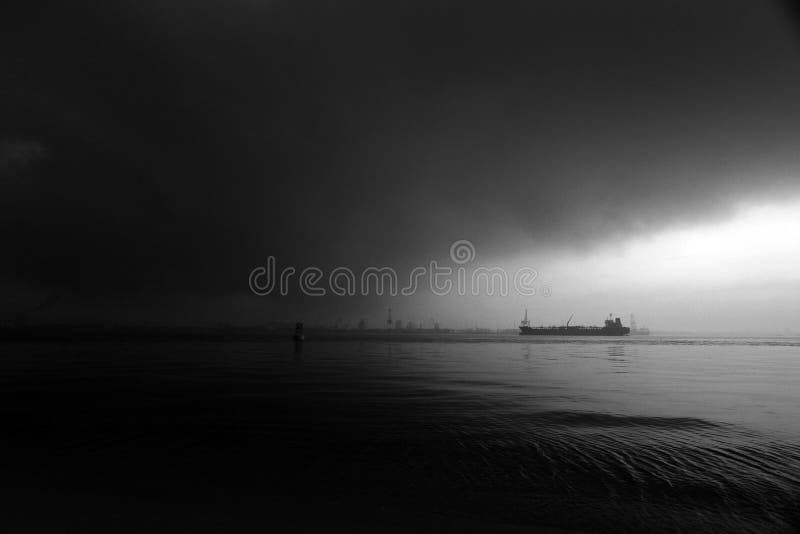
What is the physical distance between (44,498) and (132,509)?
1790 mm

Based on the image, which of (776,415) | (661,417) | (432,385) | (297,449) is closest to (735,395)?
(776,415)

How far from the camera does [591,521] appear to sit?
264 inches

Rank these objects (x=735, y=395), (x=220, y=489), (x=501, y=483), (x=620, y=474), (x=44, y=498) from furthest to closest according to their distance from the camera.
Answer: (x=735, y=395)
(x=620, y=474)
(x=501, y=483)
(x=220, y=489)
(x=44, y=498)

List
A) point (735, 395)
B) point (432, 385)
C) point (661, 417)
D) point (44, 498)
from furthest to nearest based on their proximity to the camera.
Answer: point (432, 385) → point (735, 395) → point (661, 417) → point (44, 498)

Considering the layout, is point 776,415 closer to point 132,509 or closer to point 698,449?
point 698,449

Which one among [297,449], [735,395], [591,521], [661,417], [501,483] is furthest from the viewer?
[735,395]

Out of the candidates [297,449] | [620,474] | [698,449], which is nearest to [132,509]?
[297,449]

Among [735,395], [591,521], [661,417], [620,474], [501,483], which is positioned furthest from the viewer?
[735,395]

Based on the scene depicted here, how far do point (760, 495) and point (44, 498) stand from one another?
12.8 meters

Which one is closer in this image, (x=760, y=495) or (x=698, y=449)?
(x=760, y=495)

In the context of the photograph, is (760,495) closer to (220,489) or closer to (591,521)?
(591,521)

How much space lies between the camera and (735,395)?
21609 millimetres

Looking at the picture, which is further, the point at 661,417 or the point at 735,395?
the point at 735,395

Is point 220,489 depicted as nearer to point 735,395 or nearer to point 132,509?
point 132,509
